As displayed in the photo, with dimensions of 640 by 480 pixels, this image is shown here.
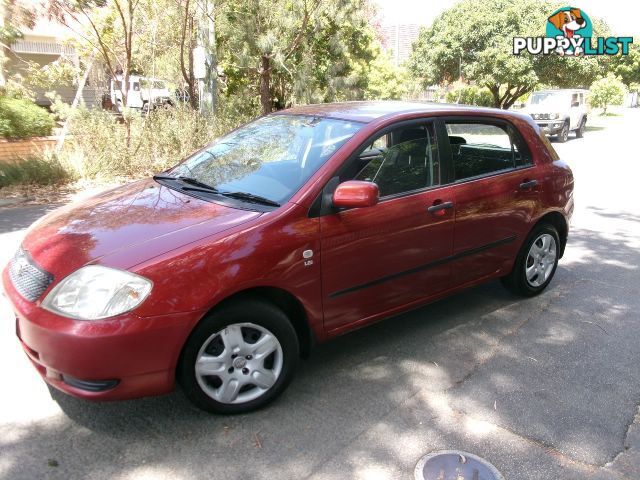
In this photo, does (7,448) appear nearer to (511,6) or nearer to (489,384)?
(489,384)

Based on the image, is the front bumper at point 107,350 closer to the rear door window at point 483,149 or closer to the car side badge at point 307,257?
the car side badge at point 307,257

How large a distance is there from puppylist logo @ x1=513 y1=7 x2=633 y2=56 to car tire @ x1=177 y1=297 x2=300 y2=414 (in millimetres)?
24802

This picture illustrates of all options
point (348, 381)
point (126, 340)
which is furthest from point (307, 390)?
point (126, 340)

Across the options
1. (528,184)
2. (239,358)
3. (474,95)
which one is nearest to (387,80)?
(474,95)

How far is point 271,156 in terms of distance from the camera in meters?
3.69

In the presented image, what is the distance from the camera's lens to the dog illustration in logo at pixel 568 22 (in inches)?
989

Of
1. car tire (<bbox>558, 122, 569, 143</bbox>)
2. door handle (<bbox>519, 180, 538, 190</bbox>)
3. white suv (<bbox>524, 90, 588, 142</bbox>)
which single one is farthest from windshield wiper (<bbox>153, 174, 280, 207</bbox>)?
car tire (<bbox>558, 122, 569, 143</bbox>)

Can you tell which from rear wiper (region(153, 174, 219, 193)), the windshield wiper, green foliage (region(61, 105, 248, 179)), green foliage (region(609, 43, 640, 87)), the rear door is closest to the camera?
the windshield wiper

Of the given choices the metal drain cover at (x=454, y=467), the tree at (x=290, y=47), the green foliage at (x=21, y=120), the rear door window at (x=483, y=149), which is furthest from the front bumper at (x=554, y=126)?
the metal drain cover at (x=454, y=467)

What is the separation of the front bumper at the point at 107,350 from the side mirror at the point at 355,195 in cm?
102

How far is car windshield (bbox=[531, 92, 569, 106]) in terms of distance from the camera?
23125 millimetres

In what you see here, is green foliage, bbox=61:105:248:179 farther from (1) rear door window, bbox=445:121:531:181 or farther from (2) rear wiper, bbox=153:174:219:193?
(1) rear door window, bbox=445:121:531:181

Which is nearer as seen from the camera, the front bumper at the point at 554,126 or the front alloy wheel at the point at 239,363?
the front alloy wheel at the point at 239,363

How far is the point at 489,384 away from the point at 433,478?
1031 mm
